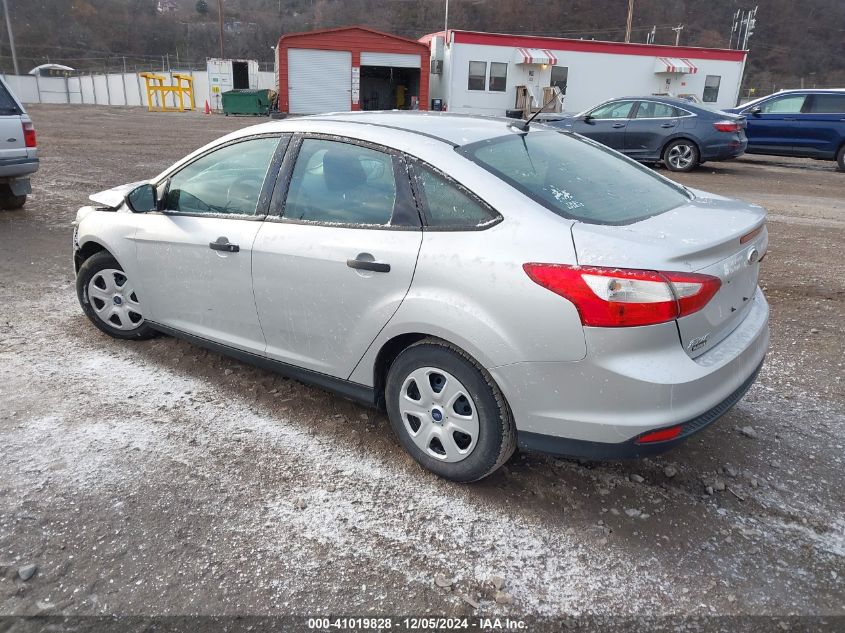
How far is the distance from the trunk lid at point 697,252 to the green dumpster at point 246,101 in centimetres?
3405

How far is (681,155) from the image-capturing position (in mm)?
13406

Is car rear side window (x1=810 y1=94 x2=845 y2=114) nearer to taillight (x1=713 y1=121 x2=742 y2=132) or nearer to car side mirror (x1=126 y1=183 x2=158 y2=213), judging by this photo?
taillight (x1=713 y1=121 x2=742 y2=132)

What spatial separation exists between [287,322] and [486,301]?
4.06 ft

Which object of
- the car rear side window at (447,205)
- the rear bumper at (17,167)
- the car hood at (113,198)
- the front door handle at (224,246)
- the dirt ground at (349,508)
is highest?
the car rear side window at (447,205)

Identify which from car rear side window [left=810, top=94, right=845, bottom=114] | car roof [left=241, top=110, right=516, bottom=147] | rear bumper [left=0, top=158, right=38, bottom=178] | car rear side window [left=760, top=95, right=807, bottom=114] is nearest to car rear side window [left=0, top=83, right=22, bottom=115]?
rear bumper [left=0, top=158, right=38, bottom=178]

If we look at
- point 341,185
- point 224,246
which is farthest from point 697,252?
point 224,246

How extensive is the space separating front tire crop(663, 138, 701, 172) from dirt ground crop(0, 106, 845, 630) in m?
10.0

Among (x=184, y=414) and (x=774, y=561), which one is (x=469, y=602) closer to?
(x=774, y=561)

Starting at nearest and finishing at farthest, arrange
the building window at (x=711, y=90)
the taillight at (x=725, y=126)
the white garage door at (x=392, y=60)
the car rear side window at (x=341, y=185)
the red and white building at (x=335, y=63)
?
1. the car rear side window at (x=341, y=185)
2. the taillight at (x=725, y=126)
3. the red and white building at (x=335, y=63)
4. the white garage door at (x=392, y=60)
5. the building window at (x=711, y=90)

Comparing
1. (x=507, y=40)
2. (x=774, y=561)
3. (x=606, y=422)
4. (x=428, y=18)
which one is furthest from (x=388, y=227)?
(x=428, y=18)

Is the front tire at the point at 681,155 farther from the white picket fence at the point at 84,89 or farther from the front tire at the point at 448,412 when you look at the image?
the white picket fence at the point at 84,89

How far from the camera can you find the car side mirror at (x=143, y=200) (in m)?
3.91

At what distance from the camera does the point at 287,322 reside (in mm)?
3330

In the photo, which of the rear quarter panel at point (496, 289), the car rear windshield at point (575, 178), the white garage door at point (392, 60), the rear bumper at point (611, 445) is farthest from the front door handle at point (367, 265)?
the white garage door at point (392, 60)
